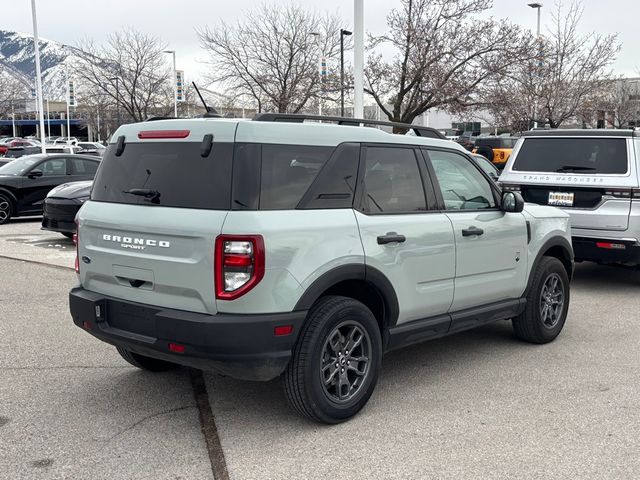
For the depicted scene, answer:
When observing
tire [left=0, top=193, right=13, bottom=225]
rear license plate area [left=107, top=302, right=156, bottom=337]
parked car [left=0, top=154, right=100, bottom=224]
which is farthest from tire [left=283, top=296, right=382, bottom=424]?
tire [left=0, top=193, right=13, bottom=225]

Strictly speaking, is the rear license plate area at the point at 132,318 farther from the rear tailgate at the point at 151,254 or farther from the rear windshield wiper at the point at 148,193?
the rear windshield wiper at the point at 148,193

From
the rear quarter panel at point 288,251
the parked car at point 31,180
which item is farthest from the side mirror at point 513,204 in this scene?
the parked car at point 31,180

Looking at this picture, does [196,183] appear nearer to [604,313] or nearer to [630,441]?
[630,441]

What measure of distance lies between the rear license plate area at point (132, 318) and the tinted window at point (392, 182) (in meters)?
1.50

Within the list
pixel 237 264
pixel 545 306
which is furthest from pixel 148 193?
pixel 545 306

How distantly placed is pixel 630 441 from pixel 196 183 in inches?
116

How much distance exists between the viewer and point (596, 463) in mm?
3746

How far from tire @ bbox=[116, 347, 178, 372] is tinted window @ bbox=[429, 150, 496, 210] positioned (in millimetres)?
2448

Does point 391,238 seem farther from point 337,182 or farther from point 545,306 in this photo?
point 545,306

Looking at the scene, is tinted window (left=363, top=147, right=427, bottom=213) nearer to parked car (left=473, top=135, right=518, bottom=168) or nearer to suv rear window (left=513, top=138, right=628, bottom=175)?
suv rear window (left=513, top=138, right=628, bottom=175)

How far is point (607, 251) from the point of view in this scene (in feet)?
26.5

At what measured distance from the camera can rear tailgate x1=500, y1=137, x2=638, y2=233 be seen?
8.05 m

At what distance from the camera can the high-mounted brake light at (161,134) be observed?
13.6 ft

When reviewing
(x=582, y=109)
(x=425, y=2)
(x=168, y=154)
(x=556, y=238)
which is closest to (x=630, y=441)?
(x=556, y=238)
